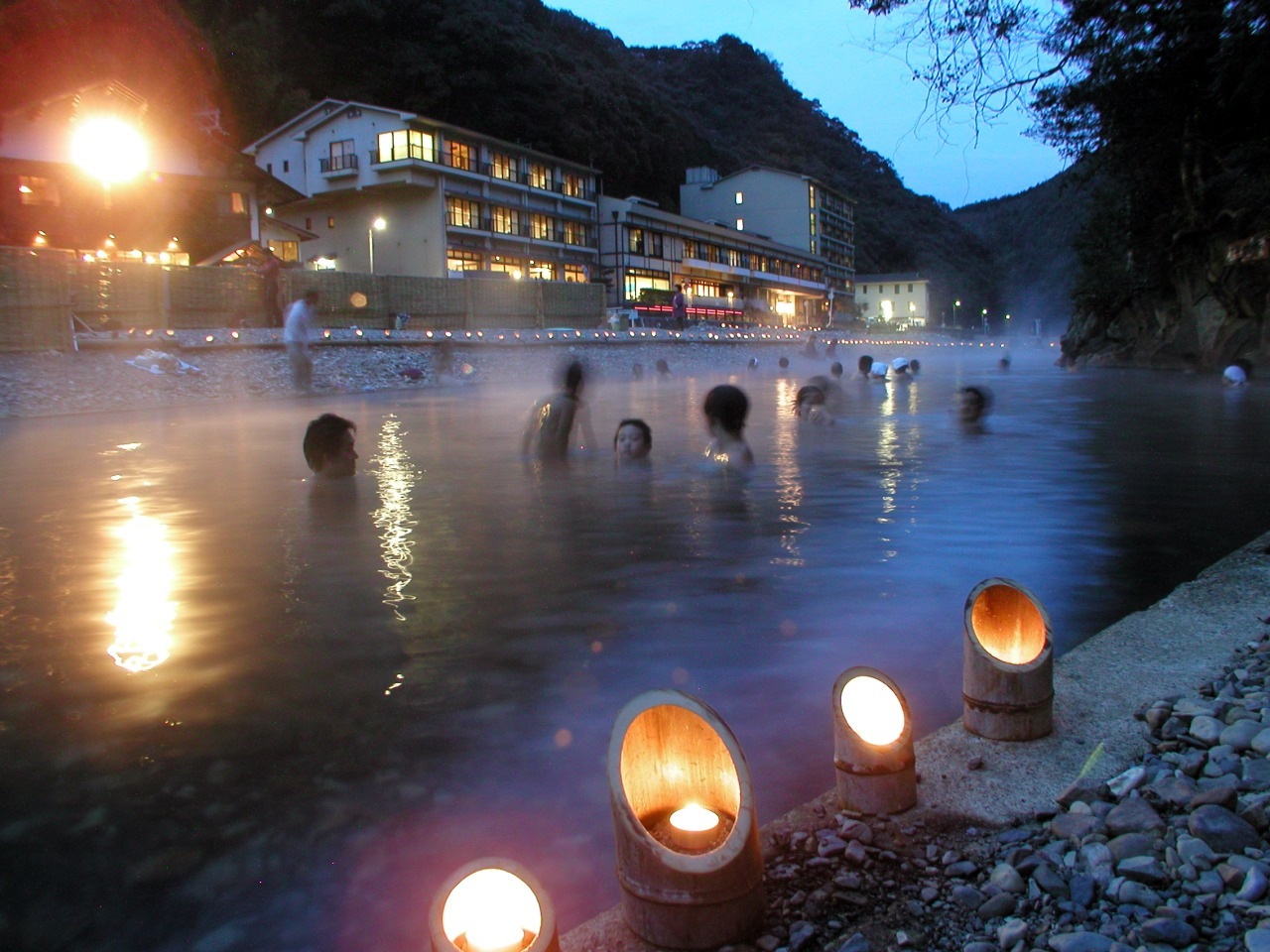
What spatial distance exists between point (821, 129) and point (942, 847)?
418 ft

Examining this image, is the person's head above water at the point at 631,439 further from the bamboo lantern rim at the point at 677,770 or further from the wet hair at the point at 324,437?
the bamboo lantern rim at the point at 677,770

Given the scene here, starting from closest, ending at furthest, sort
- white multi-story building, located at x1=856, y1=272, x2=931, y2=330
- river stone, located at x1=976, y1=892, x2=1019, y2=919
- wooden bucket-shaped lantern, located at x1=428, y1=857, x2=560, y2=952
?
wooden bucket-shaped lantern, located at x1=428, y1=857, x2=560, y2=952 → river stone, located at x1=976, y1=892, x2=1019, y2=919 → white multi-story building, located at x1=856, y1=272, x2=931, y2=330

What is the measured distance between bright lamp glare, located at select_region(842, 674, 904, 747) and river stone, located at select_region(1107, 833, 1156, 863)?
1.86ft

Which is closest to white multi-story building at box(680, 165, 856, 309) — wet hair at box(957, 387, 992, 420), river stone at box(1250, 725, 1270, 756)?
wet hair at box(957, 387, 992, 420)

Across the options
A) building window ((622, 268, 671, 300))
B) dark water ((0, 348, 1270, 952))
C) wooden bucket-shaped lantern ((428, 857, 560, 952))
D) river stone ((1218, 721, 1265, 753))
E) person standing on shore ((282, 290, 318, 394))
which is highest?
building window ((622, 268, 671, 300))

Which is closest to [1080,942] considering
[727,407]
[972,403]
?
[727,407]

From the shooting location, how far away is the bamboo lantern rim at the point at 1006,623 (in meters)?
3.03

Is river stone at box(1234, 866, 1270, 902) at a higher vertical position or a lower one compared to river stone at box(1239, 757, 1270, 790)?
lower

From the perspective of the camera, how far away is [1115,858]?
7.30 ft

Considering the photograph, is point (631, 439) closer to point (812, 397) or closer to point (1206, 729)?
point (812, 397)

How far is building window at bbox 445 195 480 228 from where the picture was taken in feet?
138

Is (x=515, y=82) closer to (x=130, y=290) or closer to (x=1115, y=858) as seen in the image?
(x=130, y=290)

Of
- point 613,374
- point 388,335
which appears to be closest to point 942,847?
point 388,335

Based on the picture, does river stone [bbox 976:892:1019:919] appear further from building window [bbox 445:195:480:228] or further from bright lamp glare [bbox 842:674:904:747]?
building window [bbox 445:195:480:228]
